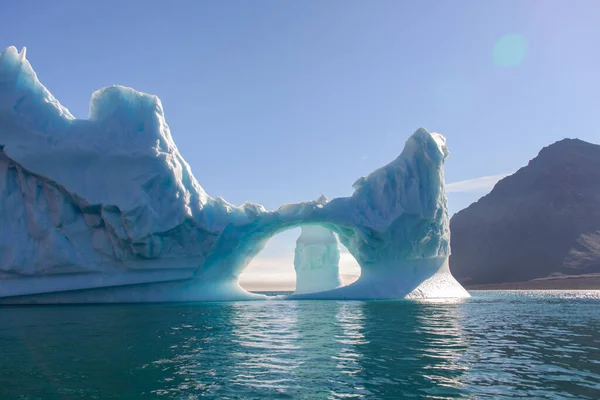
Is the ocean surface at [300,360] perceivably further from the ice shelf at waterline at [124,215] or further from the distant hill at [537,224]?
the distant hill at [537,224]

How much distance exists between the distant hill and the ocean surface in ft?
299

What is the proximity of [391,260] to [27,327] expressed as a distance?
858 inches

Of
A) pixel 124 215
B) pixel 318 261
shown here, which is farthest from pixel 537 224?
pixel 124 215

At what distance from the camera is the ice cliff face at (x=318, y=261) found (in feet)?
146

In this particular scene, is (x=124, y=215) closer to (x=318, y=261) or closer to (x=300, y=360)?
(x=300, y=360)

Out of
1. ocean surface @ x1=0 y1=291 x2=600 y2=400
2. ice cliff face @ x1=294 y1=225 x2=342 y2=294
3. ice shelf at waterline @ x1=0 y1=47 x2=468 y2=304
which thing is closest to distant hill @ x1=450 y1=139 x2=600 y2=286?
ice cliff face @ x1=294 y1=225 x2=342 y2=294

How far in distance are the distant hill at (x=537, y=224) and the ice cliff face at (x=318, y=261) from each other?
65485 mm

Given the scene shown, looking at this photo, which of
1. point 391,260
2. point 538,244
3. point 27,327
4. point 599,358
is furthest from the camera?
point 538,244

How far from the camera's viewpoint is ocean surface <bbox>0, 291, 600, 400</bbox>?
694 centimetres

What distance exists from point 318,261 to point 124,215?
76.8 feet

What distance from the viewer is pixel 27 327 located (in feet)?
47.5

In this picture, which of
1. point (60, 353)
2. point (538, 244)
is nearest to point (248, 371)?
point (60, 353)

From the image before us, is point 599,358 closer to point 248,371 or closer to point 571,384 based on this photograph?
point 571,384

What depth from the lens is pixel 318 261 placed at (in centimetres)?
4484
